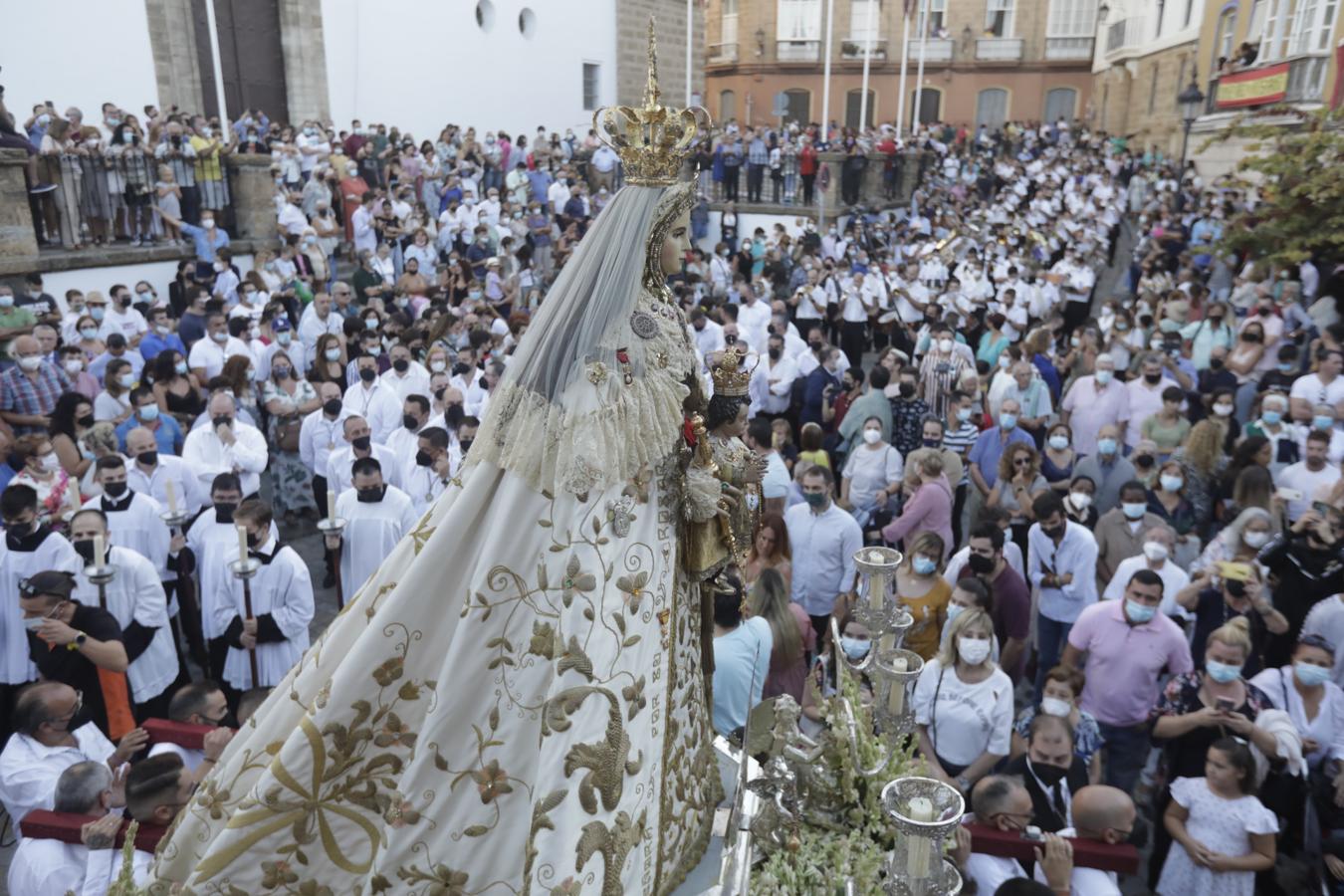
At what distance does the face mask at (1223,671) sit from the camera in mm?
4664

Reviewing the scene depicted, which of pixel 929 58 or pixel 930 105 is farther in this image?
pixel 930 105

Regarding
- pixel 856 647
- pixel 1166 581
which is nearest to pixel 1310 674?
pixel 1166 581

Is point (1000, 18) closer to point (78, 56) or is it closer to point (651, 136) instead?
point (78, 56)

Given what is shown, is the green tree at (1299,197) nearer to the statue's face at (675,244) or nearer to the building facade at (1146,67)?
the statue's face at (675,244)

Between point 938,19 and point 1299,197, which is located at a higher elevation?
point 938,19

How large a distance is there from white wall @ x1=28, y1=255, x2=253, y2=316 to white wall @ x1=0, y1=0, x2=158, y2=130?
3777mm

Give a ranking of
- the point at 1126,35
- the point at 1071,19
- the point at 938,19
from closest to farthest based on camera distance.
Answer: the point at 1126,35 < the point at 1071,19 < the point at 938,19

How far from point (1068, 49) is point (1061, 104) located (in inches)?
85.9

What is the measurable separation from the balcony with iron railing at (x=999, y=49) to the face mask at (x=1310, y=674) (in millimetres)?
41540

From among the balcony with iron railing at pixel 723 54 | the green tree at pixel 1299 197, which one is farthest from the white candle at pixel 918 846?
the balcony with iron railing at pixel 723 54

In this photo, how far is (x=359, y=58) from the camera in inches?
802

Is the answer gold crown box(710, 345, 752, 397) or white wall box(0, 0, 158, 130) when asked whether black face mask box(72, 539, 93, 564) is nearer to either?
gold crown box(710, 345, 752, 397)

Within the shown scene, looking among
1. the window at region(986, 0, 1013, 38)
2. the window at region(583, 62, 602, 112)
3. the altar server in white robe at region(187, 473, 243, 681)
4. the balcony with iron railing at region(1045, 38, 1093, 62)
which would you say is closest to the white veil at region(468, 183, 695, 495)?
the altar server in white robe at region(187, 473, 243, 681)

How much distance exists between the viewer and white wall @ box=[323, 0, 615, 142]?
2033cm
